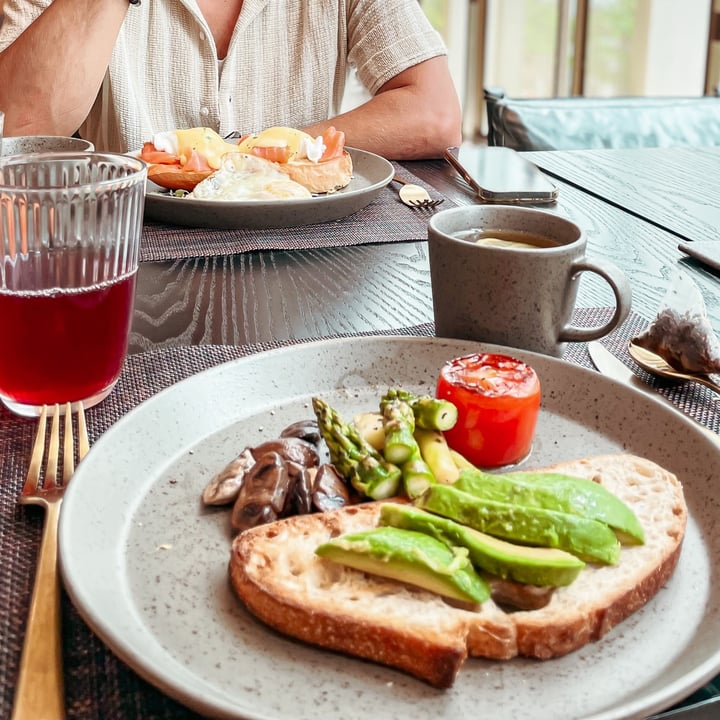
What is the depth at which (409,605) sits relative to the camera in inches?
21.0

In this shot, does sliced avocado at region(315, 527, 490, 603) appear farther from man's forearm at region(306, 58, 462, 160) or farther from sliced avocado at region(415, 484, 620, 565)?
man's forearm at region(306, 58, 462, 160)

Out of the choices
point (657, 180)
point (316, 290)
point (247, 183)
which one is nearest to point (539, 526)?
point (316, 290)

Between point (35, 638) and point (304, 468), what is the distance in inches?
9.6

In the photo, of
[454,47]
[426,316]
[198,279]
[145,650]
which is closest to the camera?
[145,650]

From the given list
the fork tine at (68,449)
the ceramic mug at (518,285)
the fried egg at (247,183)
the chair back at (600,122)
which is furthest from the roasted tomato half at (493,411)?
the chair back at (600,122)

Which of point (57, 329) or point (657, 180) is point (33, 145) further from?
point (657, 180)

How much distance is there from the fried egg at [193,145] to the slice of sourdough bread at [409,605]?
105 cm

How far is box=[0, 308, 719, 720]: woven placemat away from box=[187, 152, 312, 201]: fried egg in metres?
0.53

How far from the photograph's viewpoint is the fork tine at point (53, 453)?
68 cm

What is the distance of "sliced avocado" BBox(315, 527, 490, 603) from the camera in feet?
1.74

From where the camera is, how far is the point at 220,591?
57cm

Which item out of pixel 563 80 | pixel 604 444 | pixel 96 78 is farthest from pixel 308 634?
pixel 563 80

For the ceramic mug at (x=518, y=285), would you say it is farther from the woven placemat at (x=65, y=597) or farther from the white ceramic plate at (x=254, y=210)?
the white ceramic plate at (x=254, y=210)

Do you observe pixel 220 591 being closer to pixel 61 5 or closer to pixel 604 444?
pixel 604 444
